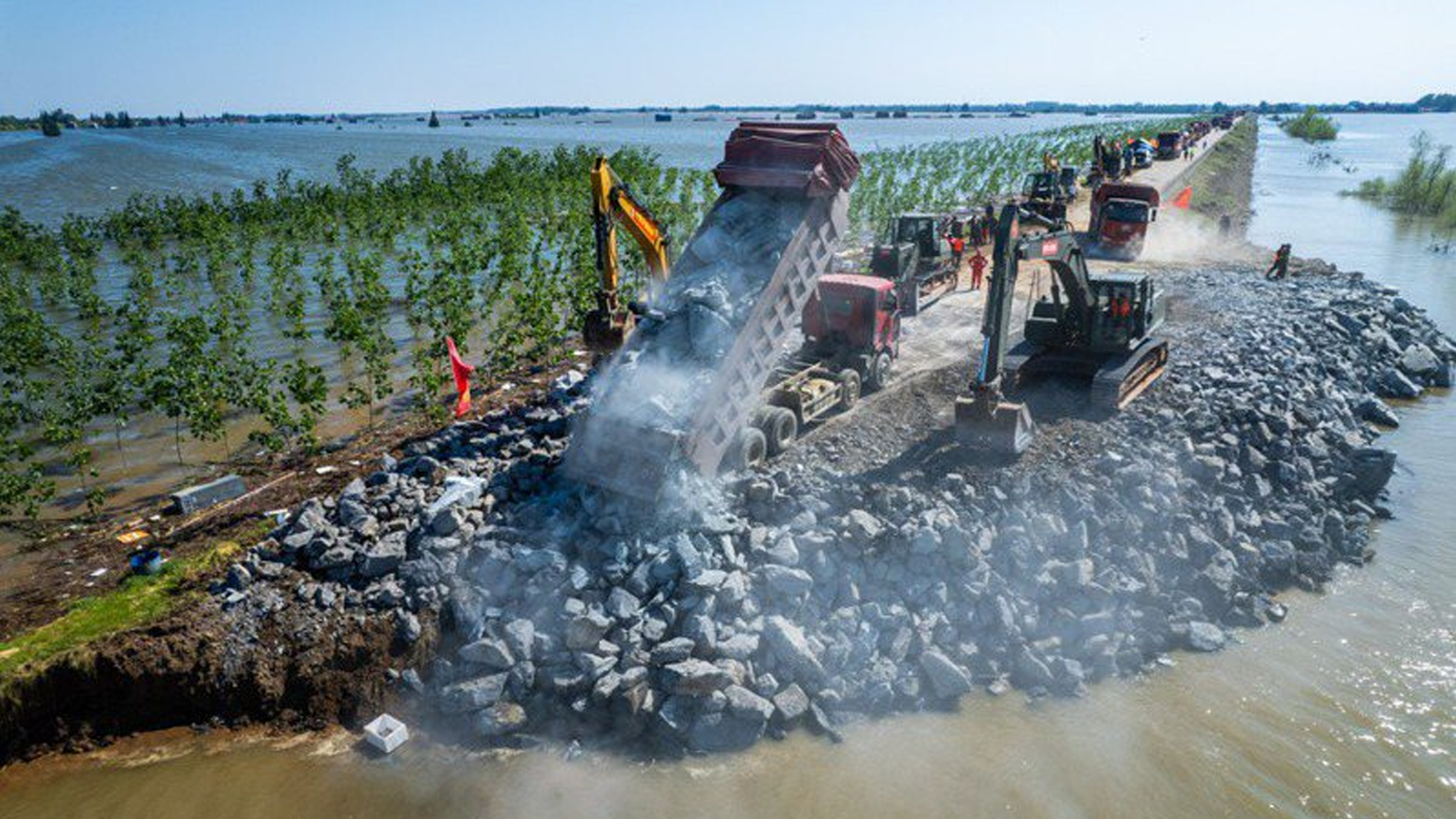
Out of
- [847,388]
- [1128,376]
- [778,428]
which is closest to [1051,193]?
[1128,376]

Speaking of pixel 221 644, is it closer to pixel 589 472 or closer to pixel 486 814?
pixel 486 814

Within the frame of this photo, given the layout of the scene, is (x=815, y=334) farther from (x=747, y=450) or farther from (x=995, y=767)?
(x=995, y=767)

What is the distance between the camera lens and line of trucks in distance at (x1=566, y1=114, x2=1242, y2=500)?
1003 cm

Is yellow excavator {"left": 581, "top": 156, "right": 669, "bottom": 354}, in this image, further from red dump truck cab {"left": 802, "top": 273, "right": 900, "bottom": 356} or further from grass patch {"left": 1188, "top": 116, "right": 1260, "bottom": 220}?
grass patch {"left": 1188, "top": 116, "right": 1260, "bottom": 220}

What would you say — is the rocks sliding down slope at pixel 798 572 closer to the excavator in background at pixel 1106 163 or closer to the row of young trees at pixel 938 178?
the row of young trees at pixel 938 178

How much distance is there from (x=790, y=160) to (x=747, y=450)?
426cm

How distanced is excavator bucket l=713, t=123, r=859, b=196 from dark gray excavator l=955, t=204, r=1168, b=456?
8.88ft

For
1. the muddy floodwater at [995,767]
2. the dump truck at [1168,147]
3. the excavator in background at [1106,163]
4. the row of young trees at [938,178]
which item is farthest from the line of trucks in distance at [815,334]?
the dump truck at [1168,147]

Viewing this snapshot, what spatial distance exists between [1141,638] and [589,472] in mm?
6843

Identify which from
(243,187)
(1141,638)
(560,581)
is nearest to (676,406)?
(560,581)

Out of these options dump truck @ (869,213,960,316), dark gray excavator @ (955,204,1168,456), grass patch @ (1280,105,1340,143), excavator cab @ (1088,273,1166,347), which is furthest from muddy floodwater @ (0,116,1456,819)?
grass patch @ (1280,105,1340,143)

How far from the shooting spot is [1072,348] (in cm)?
1426

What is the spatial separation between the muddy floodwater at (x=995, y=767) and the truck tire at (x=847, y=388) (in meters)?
5.98

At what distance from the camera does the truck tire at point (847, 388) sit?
1352 centimetres
